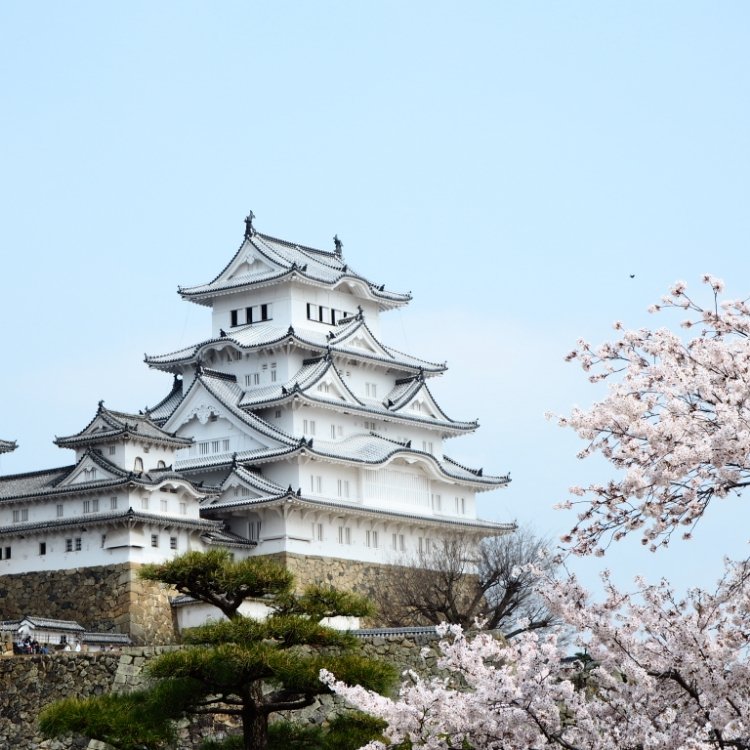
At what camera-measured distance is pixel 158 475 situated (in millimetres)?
45406

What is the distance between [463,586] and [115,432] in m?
14.1

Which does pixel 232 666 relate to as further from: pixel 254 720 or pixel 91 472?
pixel 91 472

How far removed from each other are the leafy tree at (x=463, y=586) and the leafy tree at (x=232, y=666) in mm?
19265

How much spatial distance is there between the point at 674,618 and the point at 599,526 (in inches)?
73.0

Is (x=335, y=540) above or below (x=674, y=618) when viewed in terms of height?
above

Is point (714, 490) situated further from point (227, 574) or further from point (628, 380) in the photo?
point (227, 574)

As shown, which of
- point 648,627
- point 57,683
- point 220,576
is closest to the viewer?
point 648,627

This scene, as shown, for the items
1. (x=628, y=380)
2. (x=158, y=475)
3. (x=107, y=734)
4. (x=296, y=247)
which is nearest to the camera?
(x=628, y=380)

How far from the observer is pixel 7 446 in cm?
4862

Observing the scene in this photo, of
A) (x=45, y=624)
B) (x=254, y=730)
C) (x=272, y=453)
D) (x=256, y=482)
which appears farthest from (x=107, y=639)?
(x=254, y=730)

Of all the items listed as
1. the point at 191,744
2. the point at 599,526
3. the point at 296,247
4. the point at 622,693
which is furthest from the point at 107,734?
the point at 296,247

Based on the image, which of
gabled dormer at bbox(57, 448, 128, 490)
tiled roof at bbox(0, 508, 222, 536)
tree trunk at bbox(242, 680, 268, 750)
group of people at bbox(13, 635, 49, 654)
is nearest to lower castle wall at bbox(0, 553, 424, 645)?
tiled roof at bbox(0, 508, 222, 536)

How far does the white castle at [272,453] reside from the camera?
1795 inches

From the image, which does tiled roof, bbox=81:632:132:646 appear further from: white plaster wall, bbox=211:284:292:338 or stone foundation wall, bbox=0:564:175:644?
white plaster wall, bbox=211:284:292:338
